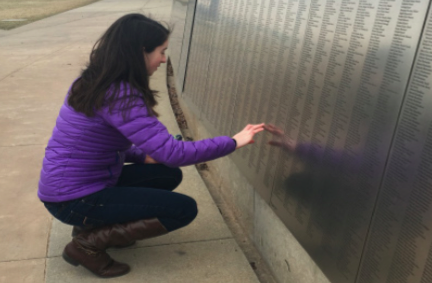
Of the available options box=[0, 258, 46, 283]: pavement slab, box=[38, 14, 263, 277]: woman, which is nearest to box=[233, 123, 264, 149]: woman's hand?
box=[38, 14, 263, 277]: woman

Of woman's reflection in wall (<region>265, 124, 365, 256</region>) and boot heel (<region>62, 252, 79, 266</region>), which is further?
boot heel (<region>62, 252, 79, 266</region>)

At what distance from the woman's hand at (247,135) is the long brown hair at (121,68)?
49 cm

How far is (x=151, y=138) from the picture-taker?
2.76 metres

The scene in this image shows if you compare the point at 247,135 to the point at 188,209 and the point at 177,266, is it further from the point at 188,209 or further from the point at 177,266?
the point at 177,266

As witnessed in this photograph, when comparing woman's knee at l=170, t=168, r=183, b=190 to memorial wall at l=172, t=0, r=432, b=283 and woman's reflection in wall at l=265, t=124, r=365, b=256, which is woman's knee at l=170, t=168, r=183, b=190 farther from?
woman's reflection in wall at l=265, t=124, r=365, b=256

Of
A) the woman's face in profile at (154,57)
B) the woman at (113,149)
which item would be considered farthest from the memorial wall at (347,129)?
the woman's face in profile at (154,57)

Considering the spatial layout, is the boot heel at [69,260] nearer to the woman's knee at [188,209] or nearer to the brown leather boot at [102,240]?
the brown leather boot at [102,240]

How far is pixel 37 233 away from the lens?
3.69 meters

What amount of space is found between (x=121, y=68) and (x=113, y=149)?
480 mm

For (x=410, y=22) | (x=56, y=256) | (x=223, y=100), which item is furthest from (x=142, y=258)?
(x=410, y=22)

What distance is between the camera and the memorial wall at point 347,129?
1844 mm

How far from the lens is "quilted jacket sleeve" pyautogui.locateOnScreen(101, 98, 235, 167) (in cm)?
276

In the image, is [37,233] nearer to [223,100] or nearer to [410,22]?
[223,100]

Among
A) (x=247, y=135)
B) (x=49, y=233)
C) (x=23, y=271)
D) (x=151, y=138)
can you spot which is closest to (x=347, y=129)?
(x=247, y=135)
